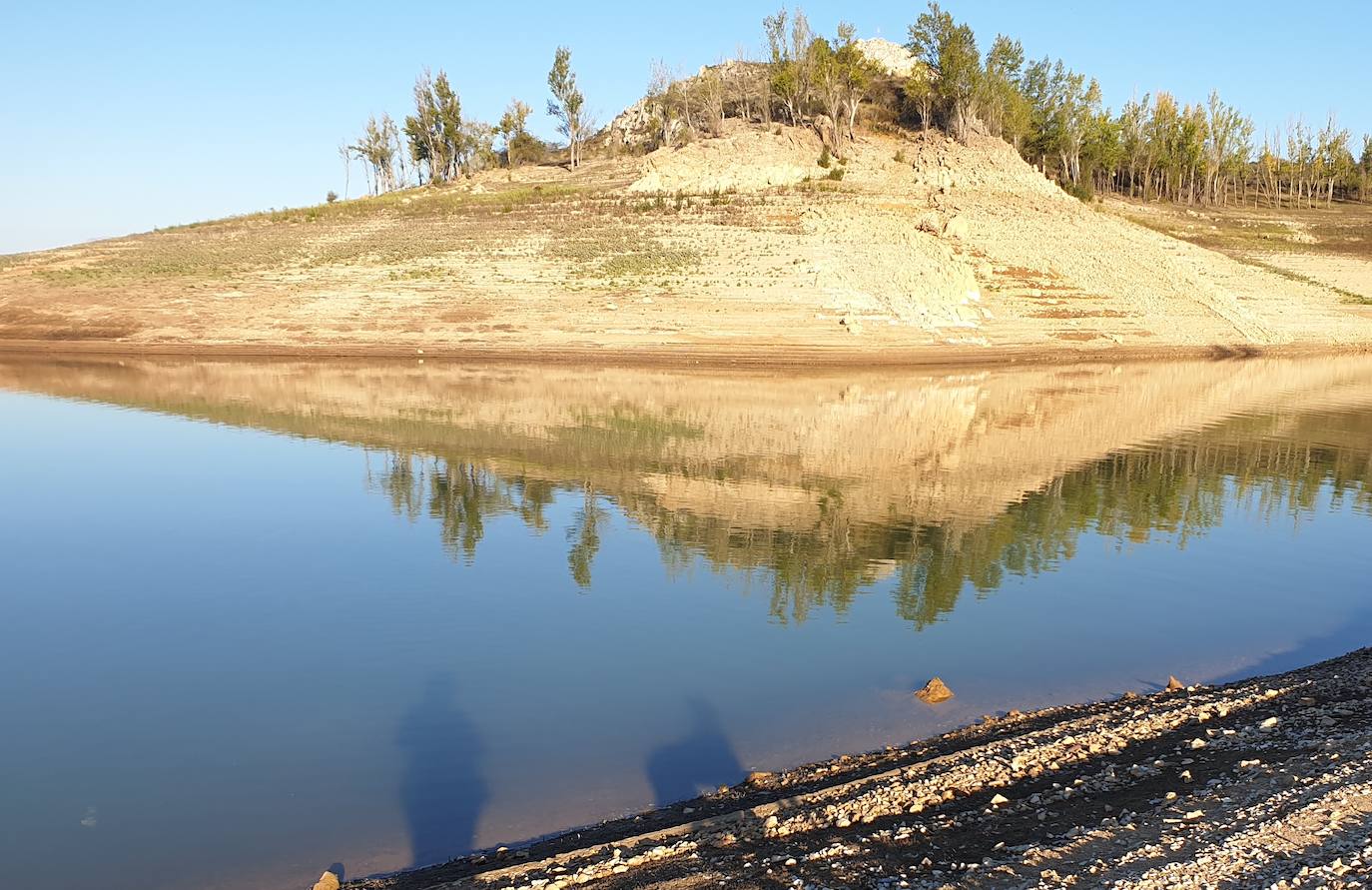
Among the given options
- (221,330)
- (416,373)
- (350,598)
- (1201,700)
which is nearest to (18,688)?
(350,598)

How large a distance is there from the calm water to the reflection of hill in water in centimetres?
14

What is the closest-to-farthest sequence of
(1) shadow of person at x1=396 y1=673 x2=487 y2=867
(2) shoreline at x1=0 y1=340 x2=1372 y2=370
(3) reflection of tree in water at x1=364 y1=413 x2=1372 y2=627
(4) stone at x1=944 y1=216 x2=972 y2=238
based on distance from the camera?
1. (1) shadow of person at x1=396 y1=673 x2=487 y2=867
2. (3) reflection of tree in water at x1=364 y1=413 x2=1372 y2=627
3. (2) shoreline at x1=0 y1=340 x2=1372 y2=370
4. (4) stone at x1=944 y1=216 x2=972 y2=238

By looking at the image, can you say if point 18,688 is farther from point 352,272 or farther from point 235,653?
point 352,272

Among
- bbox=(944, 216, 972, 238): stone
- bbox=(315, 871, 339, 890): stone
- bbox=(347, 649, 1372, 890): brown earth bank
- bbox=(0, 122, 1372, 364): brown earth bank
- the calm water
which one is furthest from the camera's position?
bbox=(944, 216, 972, 238): stone

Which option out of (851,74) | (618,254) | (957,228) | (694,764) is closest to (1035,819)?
(694,764)

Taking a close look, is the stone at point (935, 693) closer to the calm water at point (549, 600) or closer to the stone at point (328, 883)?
the calm water at point (549, 600)

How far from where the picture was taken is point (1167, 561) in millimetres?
15055

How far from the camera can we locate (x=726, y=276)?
45.6 meters

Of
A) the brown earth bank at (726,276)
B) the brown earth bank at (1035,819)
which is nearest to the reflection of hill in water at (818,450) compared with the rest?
the brown earth bank at (726,276)

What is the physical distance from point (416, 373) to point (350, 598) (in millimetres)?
24491

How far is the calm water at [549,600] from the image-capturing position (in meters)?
7.68

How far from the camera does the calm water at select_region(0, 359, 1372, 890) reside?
25.2ft

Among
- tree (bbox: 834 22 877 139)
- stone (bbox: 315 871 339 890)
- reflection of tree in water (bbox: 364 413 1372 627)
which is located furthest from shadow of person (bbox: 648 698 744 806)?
tree (bbox: 834 22 877 139)

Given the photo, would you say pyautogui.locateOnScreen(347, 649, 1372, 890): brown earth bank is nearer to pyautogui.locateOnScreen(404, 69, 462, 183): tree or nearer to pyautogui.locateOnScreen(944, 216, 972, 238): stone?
pyautogui.locateOnScreen(944, 216, 972, 238): stone
